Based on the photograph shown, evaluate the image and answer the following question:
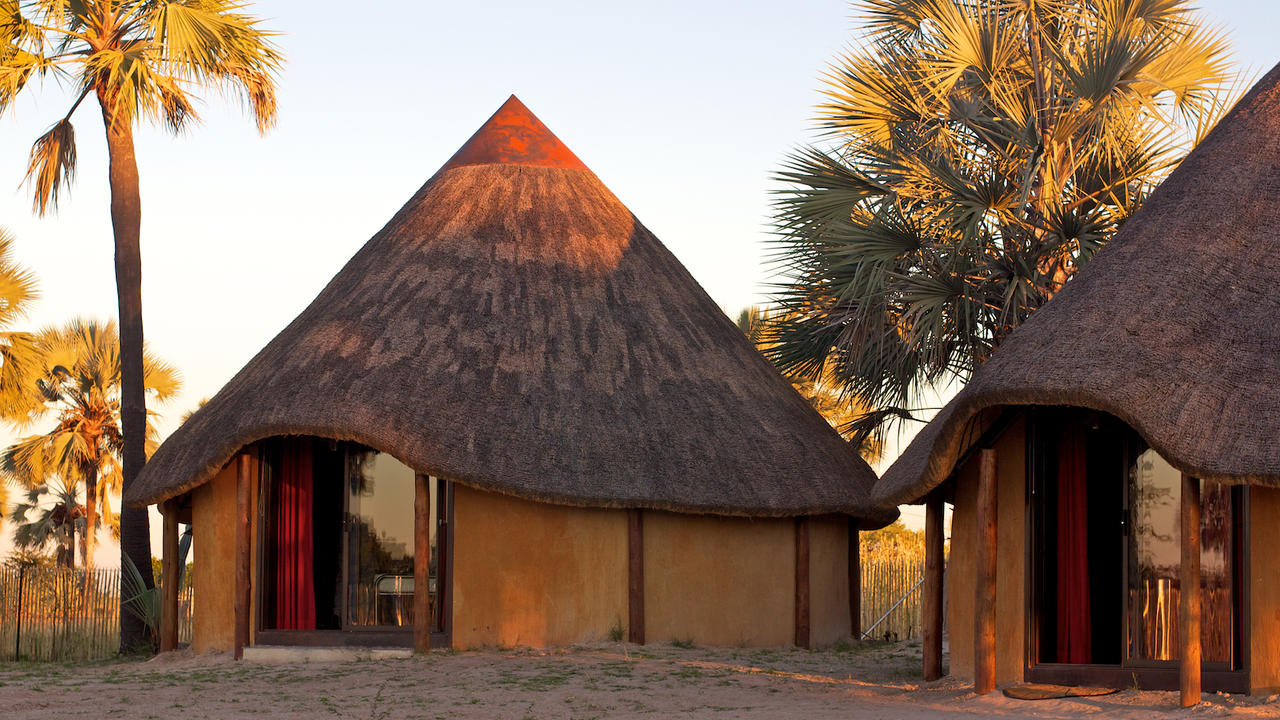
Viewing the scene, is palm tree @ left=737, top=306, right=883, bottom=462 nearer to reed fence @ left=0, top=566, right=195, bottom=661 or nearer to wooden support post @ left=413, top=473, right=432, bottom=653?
wooden support post @ left=413, top=473, right=432, bottom=653

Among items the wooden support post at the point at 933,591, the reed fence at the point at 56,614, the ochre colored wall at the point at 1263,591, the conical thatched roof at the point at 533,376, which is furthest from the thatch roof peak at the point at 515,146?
the ochre colored wall at the point at 1263,591

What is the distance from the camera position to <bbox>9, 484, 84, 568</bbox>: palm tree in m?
28.0

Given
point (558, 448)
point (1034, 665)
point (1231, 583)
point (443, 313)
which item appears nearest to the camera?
point (1231, 583)

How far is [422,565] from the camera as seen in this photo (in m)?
13.4

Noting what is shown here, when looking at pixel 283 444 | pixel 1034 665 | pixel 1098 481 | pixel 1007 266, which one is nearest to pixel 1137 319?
pixel 1098 481

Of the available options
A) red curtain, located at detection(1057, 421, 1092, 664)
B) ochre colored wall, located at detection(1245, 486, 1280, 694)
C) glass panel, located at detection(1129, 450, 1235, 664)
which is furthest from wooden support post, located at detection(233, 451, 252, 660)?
ochre colored wall, located at detection(1245, 486, 1280, 694)

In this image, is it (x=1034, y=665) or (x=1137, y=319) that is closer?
(x=1137, y=319)

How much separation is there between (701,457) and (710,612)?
1.58 metres

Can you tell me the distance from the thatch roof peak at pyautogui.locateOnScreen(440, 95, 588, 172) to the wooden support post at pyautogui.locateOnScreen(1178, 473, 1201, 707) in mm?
10162

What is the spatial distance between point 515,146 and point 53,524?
16.2 meters

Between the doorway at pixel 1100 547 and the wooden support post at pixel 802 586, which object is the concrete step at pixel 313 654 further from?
the doorway at pixel 1100 547

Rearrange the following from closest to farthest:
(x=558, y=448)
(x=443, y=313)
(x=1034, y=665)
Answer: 1. (x=1034, y=665)
2. (x=558, y=448)
3. (x=443, y=313)

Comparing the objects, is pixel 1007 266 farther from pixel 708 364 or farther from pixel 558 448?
pixel 558 448

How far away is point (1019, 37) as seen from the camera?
1574 cm
